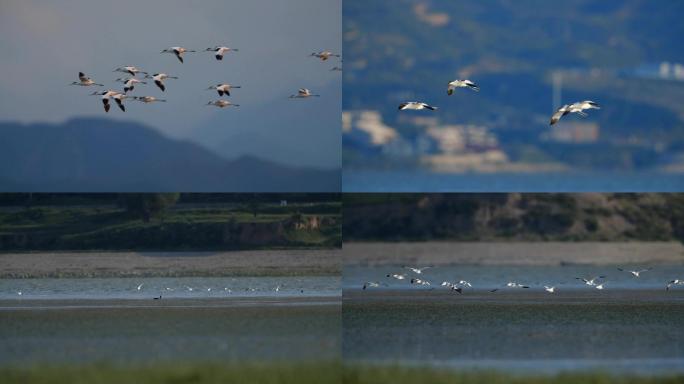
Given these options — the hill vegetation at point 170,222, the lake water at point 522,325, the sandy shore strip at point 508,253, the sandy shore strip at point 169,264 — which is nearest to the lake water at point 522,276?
the lake water at point 522,325

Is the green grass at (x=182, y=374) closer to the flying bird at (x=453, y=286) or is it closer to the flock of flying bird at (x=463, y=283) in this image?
the flock of flying bird at (x=463, y=283)

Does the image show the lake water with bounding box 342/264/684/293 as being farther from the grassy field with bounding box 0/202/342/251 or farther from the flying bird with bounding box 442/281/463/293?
the grassy field with bounding box 0/202/342/251

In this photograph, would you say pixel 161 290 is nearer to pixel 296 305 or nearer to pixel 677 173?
pixel 296 305

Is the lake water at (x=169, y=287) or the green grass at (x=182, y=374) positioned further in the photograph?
the lake water at (x=169, y=287)

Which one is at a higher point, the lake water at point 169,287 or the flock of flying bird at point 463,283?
the flock of flying bird at point 463,283

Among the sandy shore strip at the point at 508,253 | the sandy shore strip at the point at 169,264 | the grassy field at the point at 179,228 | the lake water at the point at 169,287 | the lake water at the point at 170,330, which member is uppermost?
the grassy field at the point at 179,228

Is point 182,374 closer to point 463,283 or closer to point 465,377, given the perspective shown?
point 465,377
